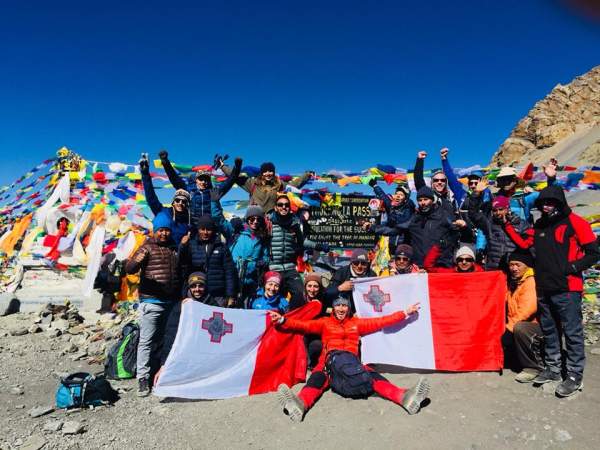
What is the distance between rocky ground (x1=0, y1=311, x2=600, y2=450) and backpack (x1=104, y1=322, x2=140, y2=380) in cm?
72

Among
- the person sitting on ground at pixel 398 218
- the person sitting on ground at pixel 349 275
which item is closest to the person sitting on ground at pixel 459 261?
the person sitting on ground at pixel 398 218

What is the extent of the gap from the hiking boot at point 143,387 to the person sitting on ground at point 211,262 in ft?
4.34

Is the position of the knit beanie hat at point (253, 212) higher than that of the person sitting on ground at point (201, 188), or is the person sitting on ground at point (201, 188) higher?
the person sitting on ground at point (201, 188)

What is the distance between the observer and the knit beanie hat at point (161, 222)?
575 centimetres

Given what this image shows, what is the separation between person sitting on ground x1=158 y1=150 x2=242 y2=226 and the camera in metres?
6.87

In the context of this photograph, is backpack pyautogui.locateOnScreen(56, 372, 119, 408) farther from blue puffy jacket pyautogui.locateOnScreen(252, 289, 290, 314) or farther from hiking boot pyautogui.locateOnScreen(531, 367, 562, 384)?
hiking boot pyautogui.locateOnScreen(531, 367, 562, 384)

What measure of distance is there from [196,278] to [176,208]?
1212mm

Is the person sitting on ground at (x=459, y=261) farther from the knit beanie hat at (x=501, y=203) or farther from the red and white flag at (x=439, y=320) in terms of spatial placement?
the knit beanie hat at (x=501, y=203)

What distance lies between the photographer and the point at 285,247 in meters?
6.45

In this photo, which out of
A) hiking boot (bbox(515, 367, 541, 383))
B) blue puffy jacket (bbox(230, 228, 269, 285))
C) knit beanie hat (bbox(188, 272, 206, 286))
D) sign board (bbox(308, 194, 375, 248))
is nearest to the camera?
hiking boot (bbox(515, 367, 541, 383))

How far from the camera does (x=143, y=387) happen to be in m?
5.55

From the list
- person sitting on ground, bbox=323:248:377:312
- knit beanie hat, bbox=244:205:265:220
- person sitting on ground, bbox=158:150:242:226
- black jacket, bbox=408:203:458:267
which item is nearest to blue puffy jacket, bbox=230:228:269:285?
knit beanie hat, bbox=244:205:265:220

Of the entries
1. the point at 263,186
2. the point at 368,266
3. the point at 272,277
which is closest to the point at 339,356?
the point at 272,277

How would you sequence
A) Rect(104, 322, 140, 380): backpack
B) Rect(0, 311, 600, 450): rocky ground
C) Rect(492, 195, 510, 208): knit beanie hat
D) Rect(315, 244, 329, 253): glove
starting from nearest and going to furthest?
Rect(0, 311, 600, 450): rocky ground, Rect(492, 195, 510, 208): knit beanie hat, Rect(104, 322, 140, 380): backpack, Rect(315, 244, 329, 253): glove
